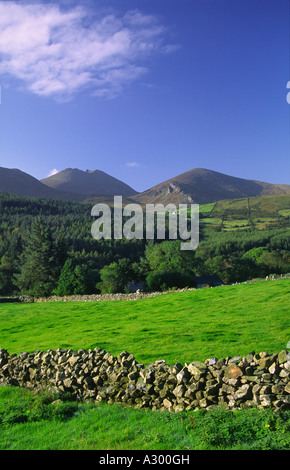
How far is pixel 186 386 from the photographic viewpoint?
27.0 feet

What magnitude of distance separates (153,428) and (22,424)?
10.4 ft

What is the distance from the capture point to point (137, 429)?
6910 mm

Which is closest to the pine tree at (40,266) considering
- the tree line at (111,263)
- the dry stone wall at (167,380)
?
the tree line at (111,263)

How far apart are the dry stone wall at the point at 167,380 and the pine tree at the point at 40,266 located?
176 ft

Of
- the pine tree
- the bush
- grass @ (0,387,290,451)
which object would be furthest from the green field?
the pine tree

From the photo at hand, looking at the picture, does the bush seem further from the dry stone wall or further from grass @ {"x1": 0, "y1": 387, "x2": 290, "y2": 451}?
grass @ {"x1": 0, "y1": 387, "x2": 290, "y2": 451}

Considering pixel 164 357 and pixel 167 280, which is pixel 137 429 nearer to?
pixel 164 357

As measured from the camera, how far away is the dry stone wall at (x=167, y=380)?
7414mm

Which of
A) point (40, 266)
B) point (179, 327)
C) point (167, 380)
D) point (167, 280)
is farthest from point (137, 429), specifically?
point (40, 266)

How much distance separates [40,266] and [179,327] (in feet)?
187

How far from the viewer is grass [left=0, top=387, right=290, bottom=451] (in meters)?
6.03

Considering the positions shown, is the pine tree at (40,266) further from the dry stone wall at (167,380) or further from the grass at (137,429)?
the grass at (137,429)

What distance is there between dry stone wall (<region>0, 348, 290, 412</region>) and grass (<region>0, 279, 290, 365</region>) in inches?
67.5

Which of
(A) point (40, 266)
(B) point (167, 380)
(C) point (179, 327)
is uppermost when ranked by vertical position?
(B) point (167, 380)
